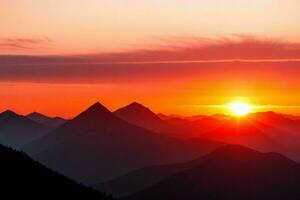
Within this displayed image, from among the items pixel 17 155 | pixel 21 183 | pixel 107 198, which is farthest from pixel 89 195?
pixel 17 155

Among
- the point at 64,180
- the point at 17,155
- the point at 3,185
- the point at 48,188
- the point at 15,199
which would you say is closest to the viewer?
the point at 15,199

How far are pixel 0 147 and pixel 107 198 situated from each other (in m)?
21.1

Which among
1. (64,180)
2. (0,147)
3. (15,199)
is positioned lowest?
(15,199)

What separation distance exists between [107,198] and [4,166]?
1417 centimetres

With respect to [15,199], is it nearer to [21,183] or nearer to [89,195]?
[21,183]

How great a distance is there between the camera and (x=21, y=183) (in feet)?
217

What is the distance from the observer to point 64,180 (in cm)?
7319

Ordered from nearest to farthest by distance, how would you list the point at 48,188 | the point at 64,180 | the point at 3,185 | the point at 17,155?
the point at 3,185, the point at 48,188, the point at 64,180, the point at 17,155

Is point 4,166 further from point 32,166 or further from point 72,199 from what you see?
point 72,199

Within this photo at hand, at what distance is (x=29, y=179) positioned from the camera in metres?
69.2

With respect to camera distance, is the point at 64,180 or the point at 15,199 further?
the point at 64,180

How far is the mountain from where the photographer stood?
6481 centimetres

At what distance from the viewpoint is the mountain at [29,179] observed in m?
64.8

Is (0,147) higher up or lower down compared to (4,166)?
higher up
